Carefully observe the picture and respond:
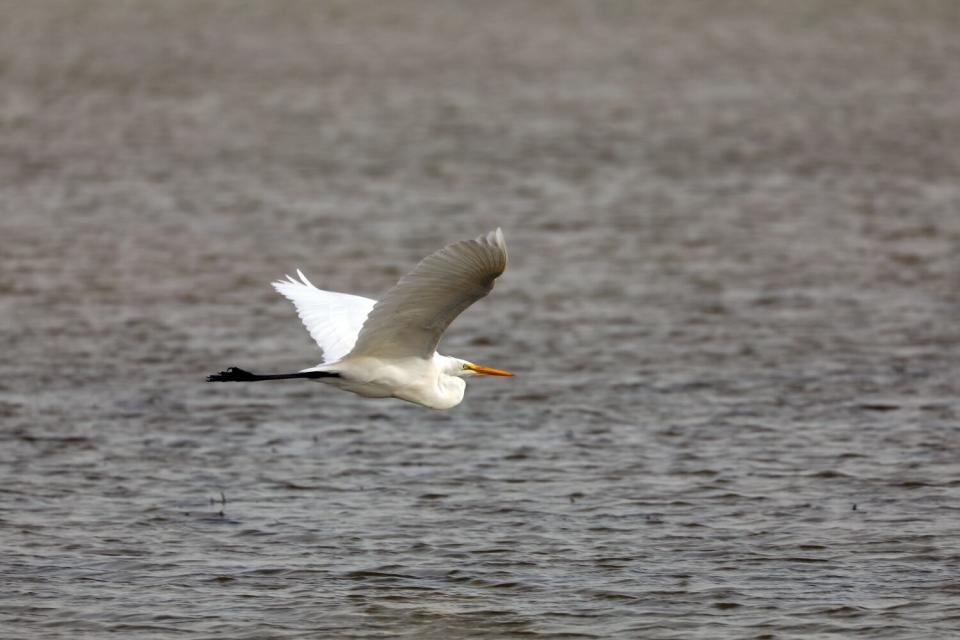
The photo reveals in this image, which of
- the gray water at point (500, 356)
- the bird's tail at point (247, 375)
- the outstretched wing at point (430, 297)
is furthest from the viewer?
the gray water at point (500, 356)

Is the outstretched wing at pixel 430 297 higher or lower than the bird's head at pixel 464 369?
higher

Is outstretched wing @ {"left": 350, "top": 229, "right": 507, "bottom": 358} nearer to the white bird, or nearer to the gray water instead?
the white bird

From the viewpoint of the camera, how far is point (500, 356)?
13.7 meters

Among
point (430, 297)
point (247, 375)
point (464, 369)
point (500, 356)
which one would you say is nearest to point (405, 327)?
point (430, 297)

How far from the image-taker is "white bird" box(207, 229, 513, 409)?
25.5 feet

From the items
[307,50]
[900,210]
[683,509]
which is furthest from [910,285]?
[307,50]

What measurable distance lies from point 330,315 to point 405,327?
123 cm

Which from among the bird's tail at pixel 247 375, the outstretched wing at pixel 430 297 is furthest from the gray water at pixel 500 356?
the outstretched wing at pixel 430 297

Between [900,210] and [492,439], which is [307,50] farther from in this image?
[492,439]

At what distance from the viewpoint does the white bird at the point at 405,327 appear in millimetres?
7785

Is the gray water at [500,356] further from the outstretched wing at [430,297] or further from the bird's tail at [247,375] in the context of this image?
the outstretched wing at [430,297]

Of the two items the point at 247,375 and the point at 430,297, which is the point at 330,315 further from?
the point at 430,297

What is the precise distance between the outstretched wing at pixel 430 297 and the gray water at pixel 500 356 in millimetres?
1175

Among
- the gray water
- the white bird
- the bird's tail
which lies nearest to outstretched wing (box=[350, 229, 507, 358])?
the white bird
